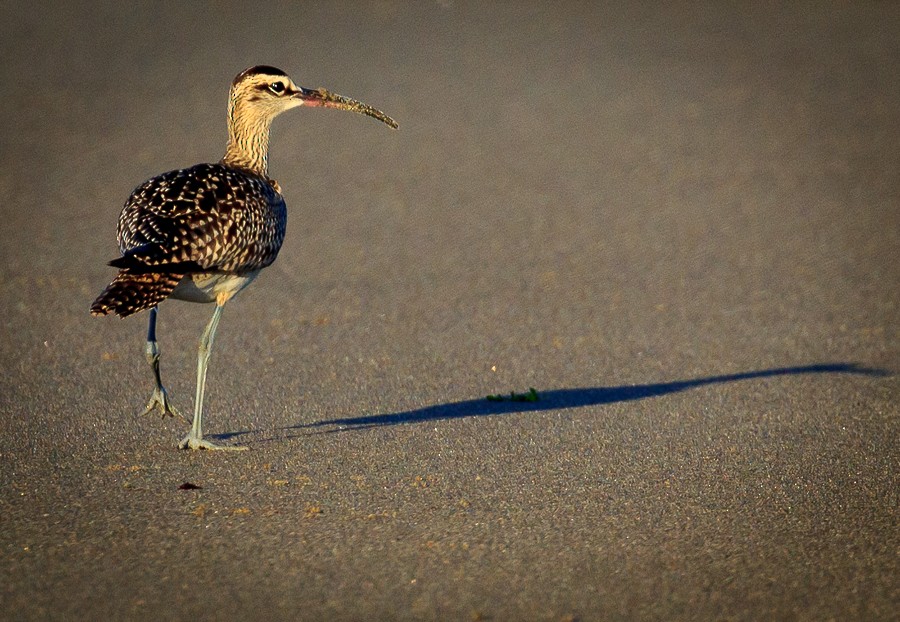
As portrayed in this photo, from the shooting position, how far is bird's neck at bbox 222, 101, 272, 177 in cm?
788

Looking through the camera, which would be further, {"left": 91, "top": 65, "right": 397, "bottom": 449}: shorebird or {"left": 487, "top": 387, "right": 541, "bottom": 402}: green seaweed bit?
{"left": 487, "top": 387, "right": 541, "bottom": 402}: green seaweed bit

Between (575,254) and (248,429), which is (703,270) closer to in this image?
(575,254)

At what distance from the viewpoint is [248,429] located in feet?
24.2

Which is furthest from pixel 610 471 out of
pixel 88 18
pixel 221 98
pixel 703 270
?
pixel 88 18

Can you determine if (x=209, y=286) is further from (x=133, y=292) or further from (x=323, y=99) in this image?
(x=323, y=99)

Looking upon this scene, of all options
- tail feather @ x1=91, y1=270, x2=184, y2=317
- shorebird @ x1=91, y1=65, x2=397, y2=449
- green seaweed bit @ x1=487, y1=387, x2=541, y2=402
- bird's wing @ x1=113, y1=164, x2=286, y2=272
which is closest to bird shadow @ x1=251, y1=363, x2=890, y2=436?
green seaweed bit @ x1=487, y1=387, x2=541, y2=402

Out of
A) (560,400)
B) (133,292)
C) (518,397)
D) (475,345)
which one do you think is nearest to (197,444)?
(133,292)

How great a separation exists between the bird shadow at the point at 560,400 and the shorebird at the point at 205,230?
0.73 m

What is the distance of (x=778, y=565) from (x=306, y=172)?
913 cm

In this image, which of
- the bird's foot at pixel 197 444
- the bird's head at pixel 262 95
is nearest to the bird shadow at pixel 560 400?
the bird's foot at pixel 197 444

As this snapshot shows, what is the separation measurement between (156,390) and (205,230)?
40.6 inches

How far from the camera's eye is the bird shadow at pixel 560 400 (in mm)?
7574

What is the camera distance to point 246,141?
788 centimetres

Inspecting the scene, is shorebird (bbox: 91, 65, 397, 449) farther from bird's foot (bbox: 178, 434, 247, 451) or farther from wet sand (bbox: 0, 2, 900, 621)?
wet sand (bbox: 0, 2, 900, 621)
